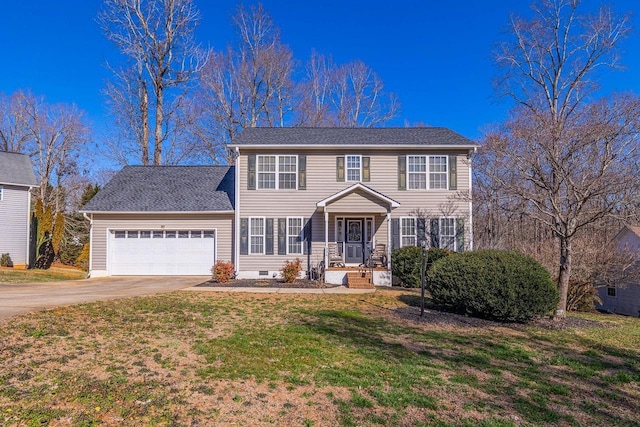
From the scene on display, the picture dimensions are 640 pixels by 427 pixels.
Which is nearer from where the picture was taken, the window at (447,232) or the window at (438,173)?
the window at (447,232)

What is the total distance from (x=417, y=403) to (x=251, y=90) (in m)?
26.2

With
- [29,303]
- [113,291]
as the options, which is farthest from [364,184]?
[29,303]

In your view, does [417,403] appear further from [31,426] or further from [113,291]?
[113,291]

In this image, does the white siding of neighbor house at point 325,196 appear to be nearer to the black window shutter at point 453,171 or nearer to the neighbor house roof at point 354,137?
the black window shutter at point 453,171

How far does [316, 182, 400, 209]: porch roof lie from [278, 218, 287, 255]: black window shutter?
1951mm

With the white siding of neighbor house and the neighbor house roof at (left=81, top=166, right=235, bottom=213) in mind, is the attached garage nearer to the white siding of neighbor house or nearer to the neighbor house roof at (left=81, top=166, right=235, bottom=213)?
the neighbor house roof at (left=81, top=166, right=235, bottom=213)

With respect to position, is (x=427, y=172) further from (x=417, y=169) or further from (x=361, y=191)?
(x=361, y=191)

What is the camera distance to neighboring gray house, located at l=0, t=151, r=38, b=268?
19984 mm

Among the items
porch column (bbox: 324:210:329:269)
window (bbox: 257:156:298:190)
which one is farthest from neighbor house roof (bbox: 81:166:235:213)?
porch column (bbox: 324:210:329:269)

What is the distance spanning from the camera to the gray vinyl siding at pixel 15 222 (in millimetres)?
19938

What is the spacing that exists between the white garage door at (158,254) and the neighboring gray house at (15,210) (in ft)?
26.9

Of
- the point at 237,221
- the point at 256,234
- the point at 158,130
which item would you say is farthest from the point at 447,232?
the point at 158,130

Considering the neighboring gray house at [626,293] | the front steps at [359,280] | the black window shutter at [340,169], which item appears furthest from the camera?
the black window shutter at [340,169]

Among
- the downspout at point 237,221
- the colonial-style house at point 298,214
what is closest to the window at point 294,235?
the colonial-style house at point 298,214
